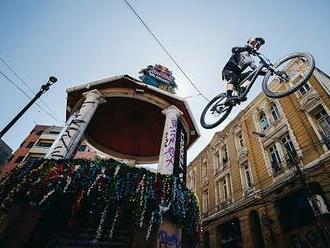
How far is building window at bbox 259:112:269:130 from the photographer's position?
20322 millimetres

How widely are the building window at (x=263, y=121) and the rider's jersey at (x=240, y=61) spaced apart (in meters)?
13.5

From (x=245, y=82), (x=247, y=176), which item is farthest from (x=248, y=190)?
(x=245, y=82)

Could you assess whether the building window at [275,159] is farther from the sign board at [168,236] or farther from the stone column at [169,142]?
the sign board at [168,236]

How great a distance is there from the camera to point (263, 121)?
21109mm

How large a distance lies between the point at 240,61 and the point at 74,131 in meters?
6.28

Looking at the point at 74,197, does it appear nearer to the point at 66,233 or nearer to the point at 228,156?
the point at 66,233

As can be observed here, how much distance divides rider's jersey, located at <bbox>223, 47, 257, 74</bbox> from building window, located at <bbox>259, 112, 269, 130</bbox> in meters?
13.5

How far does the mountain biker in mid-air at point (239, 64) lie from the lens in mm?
7773

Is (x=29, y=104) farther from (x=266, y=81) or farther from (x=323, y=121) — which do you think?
(x=323, y=121)

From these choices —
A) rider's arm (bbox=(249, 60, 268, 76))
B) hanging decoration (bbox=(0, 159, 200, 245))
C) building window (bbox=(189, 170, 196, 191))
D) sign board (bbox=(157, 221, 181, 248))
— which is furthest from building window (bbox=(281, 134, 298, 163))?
building window (bbox=(189, 170, 196, 191))

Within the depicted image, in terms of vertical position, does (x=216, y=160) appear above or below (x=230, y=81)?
above

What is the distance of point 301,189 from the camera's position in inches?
565

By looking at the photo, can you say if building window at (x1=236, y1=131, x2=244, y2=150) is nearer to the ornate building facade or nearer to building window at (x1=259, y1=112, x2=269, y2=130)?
the ornate building facade

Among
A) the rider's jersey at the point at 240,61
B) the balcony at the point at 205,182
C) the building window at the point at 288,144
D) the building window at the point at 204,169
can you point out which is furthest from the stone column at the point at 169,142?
the building window at the point at 204,169
